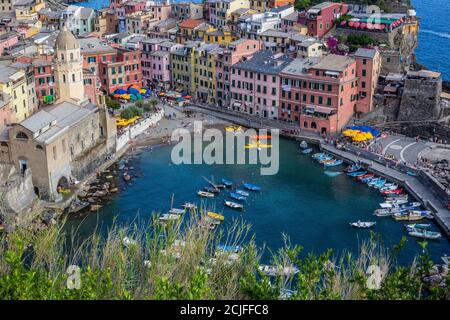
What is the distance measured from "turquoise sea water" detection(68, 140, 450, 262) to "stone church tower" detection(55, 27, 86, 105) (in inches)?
258

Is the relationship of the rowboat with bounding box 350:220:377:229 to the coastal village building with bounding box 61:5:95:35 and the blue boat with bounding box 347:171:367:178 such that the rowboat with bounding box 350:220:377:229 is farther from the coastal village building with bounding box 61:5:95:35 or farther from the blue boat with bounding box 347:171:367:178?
the coastal village building with bounding box 61:5:95:35

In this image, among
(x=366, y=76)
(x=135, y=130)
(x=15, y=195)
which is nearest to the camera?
(x=15, y=195)

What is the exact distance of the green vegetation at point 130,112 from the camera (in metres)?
56.2

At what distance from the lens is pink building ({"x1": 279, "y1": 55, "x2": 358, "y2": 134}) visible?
5378 centimetres

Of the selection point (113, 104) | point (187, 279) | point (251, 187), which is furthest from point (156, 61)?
point (187, 279)

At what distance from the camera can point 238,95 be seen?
59750mm

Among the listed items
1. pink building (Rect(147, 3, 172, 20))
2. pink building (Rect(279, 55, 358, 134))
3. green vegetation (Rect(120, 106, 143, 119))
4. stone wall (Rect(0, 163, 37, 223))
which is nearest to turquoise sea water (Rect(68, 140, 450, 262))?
stone wall (Rect(0, 163, 37, 223))

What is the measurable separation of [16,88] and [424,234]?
30.2 meters

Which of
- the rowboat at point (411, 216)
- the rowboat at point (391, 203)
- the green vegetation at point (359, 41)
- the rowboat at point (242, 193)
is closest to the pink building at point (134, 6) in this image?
the green vegetation at point (359, 41)

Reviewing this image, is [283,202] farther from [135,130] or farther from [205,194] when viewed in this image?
[135,130]

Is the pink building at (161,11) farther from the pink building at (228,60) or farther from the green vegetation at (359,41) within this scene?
the green vegetation at (359,41)

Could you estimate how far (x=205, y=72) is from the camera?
6228 cm
